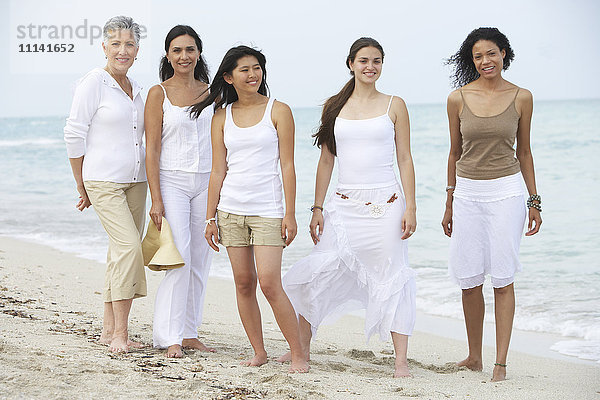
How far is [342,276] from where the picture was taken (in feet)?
13.6

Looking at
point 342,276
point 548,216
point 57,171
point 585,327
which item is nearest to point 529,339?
point 585,327

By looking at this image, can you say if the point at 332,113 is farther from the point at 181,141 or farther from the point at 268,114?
the point at 181,141

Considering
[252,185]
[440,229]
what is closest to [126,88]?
[252,185]

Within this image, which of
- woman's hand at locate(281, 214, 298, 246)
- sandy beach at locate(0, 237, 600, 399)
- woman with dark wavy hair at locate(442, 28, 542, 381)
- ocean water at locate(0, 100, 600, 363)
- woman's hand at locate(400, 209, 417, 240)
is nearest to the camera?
sandy beach at locate(0, 237, 600, 399)

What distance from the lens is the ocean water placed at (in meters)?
6.63

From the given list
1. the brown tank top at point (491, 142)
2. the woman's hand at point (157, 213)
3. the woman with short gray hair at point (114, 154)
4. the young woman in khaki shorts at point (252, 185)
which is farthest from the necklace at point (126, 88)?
the brown tank top at point (491, 142)

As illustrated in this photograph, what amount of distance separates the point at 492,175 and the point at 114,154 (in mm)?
2107

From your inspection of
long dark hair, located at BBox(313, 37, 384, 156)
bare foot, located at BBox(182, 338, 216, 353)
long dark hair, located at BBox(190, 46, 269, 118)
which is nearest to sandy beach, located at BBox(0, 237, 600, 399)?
bare foot, located at BBox(182, 338, 216, 353)

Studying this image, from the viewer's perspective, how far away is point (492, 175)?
4.02 metres

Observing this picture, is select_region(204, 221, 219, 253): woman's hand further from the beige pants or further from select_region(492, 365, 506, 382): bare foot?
select_region(492, 365, 506, 382): bare foot

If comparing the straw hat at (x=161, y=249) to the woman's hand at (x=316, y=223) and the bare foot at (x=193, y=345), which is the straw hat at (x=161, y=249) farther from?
the woman's hand at (x=316, y=223)

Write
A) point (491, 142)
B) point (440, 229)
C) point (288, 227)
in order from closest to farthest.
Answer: point (288, 227) < point (491, 142) < point (440, 229)

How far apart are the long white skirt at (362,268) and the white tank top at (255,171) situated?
1.27 ft

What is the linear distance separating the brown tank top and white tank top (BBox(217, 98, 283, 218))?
3.59ft
